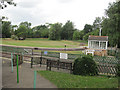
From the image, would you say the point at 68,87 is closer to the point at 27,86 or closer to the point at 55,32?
the point at 27,86

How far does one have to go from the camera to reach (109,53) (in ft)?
93.6

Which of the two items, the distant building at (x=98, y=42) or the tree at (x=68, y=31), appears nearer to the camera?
the distant building at (x=98, y=42)

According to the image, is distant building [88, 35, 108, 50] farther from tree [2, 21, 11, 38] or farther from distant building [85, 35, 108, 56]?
tree [2, 21, 11, 38]

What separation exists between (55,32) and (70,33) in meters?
16.7

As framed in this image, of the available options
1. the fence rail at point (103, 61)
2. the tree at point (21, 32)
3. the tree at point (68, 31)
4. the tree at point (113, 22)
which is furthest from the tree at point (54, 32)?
the fence rail at point (103, 61)

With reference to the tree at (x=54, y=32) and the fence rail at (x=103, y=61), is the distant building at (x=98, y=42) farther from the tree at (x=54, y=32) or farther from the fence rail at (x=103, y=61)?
the tree at (x=54, y=32)

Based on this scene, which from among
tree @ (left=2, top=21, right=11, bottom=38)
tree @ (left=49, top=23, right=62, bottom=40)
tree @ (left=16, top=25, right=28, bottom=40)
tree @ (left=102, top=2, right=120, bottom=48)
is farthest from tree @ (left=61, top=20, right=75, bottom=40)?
tree @ (left=102, top=2, right=120, bottom=48)

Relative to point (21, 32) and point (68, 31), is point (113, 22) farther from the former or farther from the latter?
point (21, 32)

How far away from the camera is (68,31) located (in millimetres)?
91312

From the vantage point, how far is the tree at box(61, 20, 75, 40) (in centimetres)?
9181

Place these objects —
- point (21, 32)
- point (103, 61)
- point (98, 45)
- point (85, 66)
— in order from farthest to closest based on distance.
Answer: point (21, 32)
point (98, 45)
point (103, 61)
point (85, 66)

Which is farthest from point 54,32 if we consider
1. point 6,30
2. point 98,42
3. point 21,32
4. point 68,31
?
point 98,42

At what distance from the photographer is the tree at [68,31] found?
301ft

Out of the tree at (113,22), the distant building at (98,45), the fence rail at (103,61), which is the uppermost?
the tree at (113,22)
